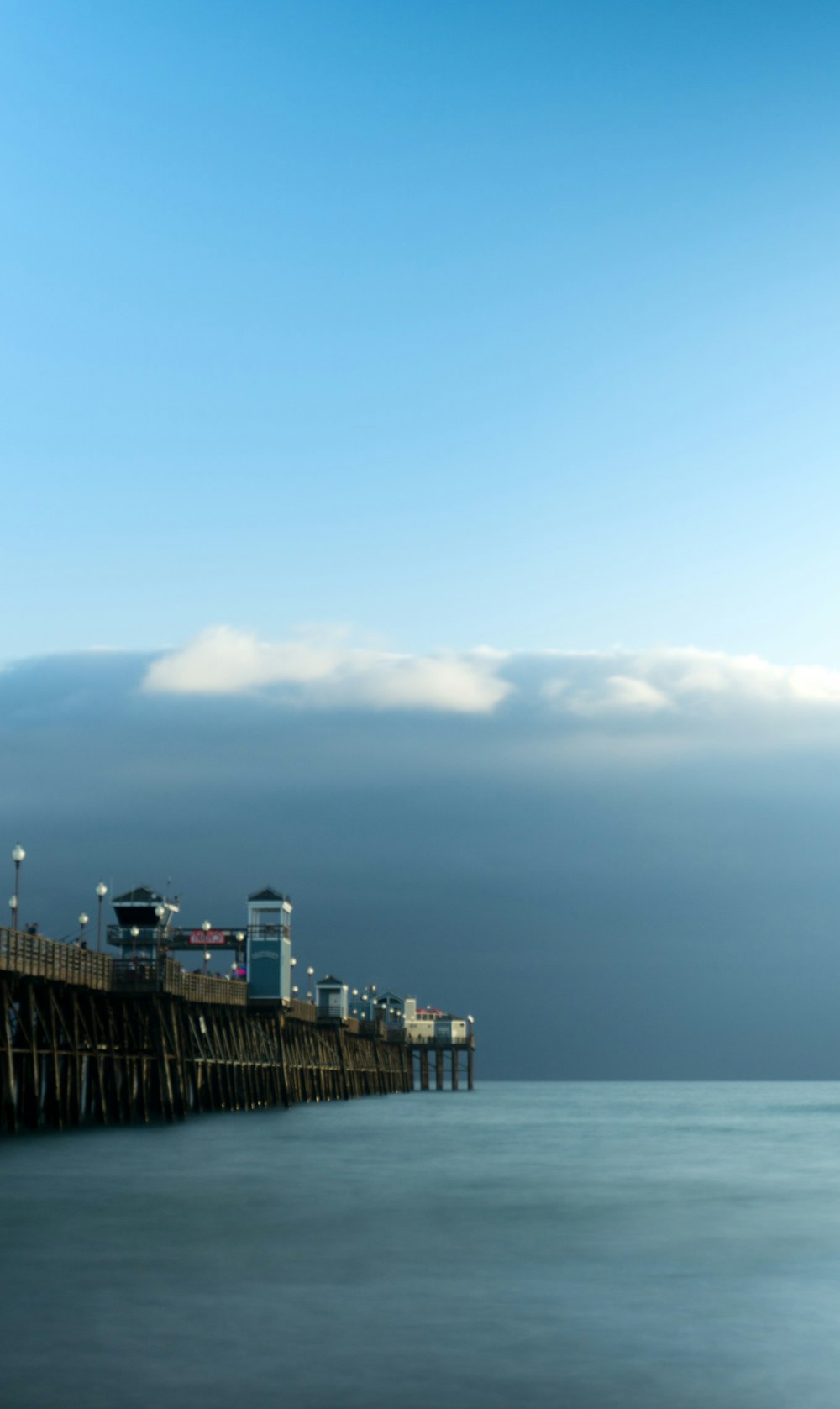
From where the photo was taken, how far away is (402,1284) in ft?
57.8

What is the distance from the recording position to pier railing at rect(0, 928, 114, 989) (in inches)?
1438

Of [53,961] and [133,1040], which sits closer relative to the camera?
[53,961]

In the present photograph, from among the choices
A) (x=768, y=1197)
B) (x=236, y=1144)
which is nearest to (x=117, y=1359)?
(x=768, y=1197)

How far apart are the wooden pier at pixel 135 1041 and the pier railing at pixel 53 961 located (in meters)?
0.04

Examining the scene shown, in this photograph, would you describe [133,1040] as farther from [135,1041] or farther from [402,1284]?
[402,1284]

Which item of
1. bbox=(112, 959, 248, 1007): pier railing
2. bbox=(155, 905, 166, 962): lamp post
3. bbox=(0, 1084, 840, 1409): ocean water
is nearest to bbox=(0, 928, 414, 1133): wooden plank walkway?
bbox=(112, 959, 248, 1007): pier railing

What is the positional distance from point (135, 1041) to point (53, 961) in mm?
15485

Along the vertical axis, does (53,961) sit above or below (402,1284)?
above

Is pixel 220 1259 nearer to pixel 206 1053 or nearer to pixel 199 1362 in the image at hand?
pixel 199 1362

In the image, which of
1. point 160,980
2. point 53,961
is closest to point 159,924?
point 160,980

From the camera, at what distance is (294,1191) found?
2881 centimetres

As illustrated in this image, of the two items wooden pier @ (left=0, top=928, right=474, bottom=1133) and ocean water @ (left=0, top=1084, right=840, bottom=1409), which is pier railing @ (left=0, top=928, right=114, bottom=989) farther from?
ocean water @ (left=0, top=1084, right=840, bottom=1409)

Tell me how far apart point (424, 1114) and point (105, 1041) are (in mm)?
26108

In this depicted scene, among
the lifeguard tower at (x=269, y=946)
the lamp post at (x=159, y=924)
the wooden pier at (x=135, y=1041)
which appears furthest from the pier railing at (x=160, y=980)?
the lifeguard tower at (x=269, y=946)
